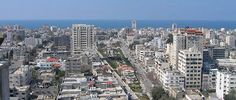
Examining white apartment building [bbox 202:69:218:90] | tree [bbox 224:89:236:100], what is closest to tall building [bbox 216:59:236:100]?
tree [bbox 224:89:236:100]

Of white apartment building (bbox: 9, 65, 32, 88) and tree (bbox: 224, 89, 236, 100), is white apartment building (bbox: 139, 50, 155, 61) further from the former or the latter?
tree (bbox: 224, 89, 236, 100)

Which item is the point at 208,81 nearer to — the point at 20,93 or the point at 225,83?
the point at 225,83

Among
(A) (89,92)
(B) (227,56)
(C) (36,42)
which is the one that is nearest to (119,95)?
(A) (89,92)

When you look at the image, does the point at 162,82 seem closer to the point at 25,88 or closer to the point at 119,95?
the point at 119,95

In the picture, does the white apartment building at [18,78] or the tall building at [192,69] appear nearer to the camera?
the white apartment building at [18,78]

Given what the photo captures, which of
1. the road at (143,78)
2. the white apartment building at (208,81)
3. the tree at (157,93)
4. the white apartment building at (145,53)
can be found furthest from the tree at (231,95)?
the white apartment building at (145,53)

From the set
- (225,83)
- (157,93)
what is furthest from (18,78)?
(225,83)

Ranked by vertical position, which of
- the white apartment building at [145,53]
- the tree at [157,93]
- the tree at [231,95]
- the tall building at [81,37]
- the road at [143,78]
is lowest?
the road at [143,78]

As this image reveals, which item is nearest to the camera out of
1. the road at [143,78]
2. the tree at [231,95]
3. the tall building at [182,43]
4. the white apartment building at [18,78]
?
the tree at [231,95]

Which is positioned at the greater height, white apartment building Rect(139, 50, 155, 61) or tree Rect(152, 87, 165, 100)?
white apartment building Rect(139, 50, 155, 61)

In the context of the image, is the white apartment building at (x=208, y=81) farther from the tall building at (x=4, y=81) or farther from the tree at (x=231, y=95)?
the tall building at (x=4, y=81)

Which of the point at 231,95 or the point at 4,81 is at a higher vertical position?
the point at 4,81
